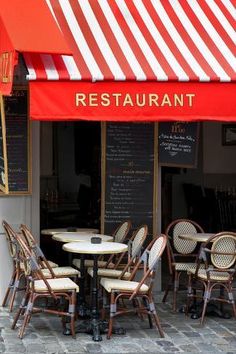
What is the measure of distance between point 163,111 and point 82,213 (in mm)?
3939

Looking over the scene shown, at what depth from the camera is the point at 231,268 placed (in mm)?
6676

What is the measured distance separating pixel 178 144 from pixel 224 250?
1.93 metres

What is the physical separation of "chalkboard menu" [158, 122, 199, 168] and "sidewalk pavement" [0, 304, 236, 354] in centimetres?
213

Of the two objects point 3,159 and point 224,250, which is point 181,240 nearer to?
point 224,250

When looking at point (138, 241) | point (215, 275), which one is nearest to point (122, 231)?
point (138, 241)

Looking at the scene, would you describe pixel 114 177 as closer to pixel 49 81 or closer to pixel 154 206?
pixel 154 206

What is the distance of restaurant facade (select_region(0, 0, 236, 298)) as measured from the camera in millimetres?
5617

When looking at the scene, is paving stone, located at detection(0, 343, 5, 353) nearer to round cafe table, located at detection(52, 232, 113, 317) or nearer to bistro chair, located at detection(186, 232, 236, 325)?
round cafe table, located at detection(52, 232, 113, 317)

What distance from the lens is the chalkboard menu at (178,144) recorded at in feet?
26.0

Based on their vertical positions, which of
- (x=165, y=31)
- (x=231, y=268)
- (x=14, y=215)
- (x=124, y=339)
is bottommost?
(x=124, y=339)

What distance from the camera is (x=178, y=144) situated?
795 cm

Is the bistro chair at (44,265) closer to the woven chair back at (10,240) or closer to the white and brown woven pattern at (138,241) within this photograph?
the woven chair back at (10,240)

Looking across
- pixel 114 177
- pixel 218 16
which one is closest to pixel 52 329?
pixel 114 177

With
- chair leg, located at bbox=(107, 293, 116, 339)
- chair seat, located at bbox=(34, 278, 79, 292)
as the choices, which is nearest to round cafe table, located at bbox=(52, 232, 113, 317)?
chair seat, located at bbox=(34, 278, 79, 292)
